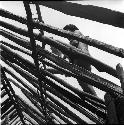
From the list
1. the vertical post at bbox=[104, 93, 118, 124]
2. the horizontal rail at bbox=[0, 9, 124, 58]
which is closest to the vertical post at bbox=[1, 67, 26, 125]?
the horizontal rail at bbox=[0, 9, 124, 58]

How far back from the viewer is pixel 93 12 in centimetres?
241

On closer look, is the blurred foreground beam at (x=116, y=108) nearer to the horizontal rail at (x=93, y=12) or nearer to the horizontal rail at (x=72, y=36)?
the horizontal rail at (x=72, y=36)

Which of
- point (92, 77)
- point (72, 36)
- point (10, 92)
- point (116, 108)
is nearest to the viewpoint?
point (116, 108)

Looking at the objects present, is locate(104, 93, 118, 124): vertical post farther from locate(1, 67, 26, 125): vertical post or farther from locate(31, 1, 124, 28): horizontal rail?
locate(1, 67, 26, 125): vertical post

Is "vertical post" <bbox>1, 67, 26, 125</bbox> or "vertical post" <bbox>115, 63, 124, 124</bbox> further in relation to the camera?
"vertical post" <bbox>1, 67, 26, 125</bbox>

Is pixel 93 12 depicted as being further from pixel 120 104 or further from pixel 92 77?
pixel 92 77

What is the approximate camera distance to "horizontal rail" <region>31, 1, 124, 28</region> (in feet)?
7.62

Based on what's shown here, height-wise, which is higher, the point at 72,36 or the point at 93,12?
the point at 72,36

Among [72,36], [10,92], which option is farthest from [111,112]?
[10,92]

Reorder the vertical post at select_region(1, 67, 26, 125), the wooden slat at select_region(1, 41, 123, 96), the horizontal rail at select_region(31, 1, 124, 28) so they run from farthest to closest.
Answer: the vertical post at select_region(1, 67, 26, 125), the wooden slat at select_region(1, 41, 123, 96), the horizontal rail at select_region(31, 1, 124, 28)

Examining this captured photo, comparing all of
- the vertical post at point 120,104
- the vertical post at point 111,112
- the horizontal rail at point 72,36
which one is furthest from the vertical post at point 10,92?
the vertical post at point 120,104

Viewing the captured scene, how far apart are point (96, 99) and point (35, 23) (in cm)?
185

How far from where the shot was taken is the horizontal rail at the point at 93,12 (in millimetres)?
2322

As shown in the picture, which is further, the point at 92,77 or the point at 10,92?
the point at 10,92
